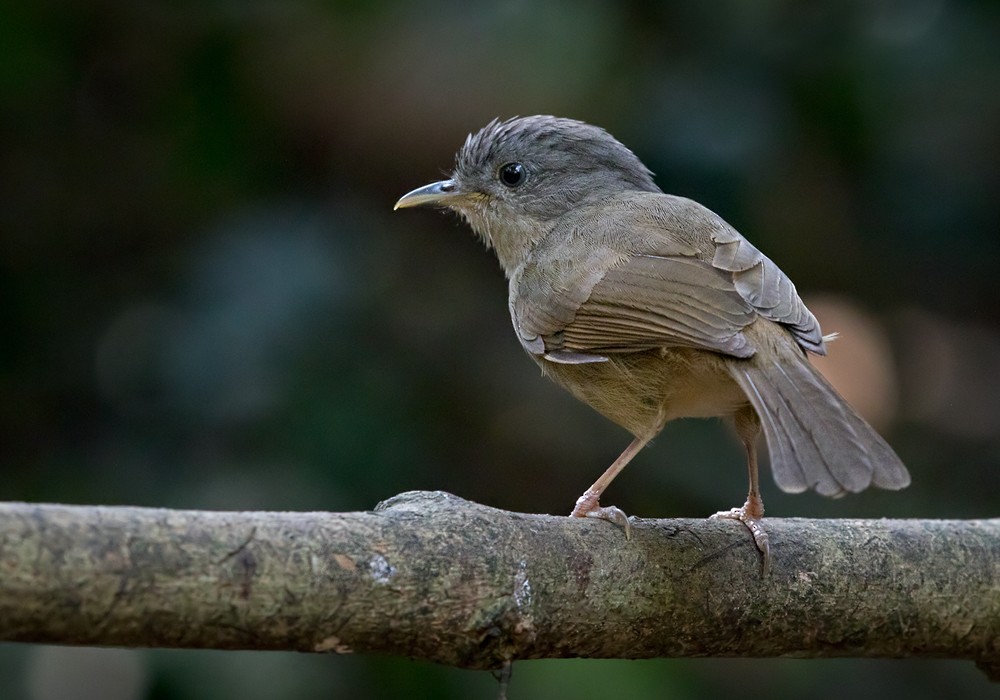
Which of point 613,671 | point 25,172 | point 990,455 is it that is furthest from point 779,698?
point 25,172

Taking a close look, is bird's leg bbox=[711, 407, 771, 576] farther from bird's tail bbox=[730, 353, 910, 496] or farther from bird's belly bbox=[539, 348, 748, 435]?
bird's tail bbox=[730, 353, 910, 496]

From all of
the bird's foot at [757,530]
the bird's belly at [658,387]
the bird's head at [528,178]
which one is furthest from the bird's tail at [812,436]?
the bird's head at [528,178]

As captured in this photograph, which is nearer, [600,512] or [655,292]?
[600,512]

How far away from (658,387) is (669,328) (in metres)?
0.21

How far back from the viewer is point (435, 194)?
4.39 m

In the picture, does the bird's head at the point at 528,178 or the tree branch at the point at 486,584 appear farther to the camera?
the bird's head at the point at 528,178

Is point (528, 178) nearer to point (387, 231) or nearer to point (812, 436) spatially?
point (387, 231)

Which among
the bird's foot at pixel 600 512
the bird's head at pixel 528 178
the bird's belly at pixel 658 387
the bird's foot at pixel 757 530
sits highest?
the bird's head at pixel 528 178

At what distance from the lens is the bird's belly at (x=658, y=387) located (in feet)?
10.6

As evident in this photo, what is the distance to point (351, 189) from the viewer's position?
17.0 feet

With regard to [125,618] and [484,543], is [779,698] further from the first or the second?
[125,618]

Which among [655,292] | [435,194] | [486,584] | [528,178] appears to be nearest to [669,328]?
[655,292]

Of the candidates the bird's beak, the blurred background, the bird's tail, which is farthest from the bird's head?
the bird's tail

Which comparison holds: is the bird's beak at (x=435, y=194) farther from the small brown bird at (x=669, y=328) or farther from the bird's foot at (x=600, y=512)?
the bird's foot at (x=600, y=512)
